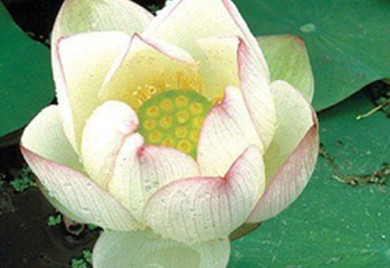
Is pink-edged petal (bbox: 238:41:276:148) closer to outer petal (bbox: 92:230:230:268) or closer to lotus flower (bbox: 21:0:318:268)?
lotus flower (bbox: 21:0:318:268)

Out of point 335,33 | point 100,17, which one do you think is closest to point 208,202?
point 100,17

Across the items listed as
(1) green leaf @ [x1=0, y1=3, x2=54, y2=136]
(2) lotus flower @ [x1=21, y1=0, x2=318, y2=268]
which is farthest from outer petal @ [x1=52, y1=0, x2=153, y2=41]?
(1) green leaf @ [x1=0, y1=3, x2=54, y2=136]

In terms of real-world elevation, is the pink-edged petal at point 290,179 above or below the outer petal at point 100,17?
below

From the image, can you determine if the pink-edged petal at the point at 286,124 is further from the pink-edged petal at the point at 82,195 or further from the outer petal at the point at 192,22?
the pink-edged petal at the point at 82,195

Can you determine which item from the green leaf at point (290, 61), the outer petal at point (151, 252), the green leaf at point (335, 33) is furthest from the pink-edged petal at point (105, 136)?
the green leaf at point (335, 33)

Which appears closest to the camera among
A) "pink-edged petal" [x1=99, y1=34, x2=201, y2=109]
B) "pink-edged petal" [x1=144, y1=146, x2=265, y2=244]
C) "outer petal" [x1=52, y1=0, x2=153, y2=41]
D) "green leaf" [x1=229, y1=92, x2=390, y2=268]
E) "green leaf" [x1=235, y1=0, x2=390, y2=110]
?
"pink-edged petal" [x1=144, y1=146, x2=265, y2=244]

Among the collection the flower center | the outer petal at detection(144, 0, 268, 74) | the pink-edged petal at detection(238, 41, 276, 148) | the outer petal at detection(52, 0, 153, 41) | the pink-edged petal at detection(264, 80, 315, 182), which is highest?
the outer petal at detection(52, 0, 153, 41)
